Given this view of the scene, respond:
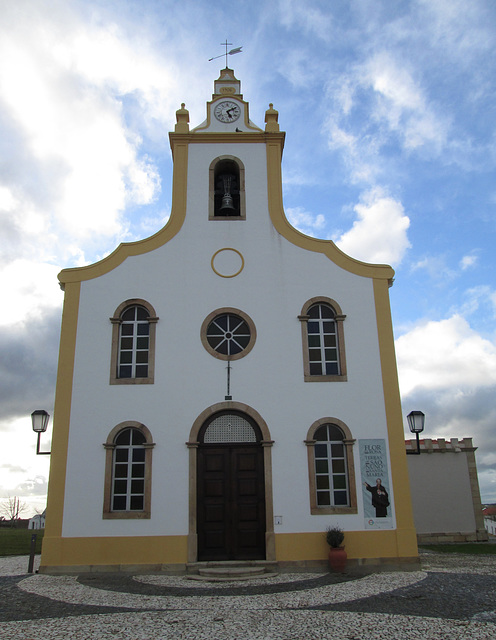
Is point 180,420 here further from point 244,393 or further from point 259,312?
point 259,312

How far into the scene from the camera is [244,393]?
42.3 feet

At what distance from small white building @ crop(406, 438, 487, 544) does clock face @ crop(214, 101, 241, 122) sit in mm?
15501

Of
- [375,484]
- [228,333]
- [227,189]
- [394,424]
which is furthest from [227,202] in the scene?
[375,484]

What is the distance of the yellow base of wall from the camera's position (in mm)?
11836

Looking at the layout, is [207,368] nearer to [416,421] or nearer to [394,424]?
[394,424]

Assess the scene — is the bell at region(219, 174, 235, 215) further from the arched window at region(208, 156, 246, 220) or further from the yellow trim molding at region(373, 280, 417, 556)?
the yellow trim molding at region(373, 280, 417, 556)

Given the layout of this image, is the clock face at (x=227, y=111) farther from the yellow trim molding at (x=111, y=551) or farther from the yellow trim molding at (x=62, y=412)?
the yellow trim molding at (x=111, y=551)

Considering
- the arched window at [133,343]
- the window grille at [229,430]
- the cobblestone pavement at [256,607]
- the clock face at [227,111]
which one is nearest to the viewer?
the cobblestone pavement at [256,607]

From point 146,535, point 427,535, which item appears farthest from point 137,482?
point 427,535

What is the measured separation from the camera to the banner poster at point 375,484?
12.2 m

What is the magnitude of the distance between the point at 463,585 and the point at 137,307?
923 cm

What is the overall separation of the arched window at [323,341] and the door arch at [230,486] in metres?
1.85

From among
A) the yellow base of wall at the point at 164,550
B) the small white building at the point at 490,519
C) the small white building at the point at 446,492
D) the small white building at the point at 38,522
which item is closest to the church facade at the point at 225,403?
the yellow base of wall at the point at 164,550

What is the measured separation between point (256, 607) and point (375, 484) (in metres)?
5.04
